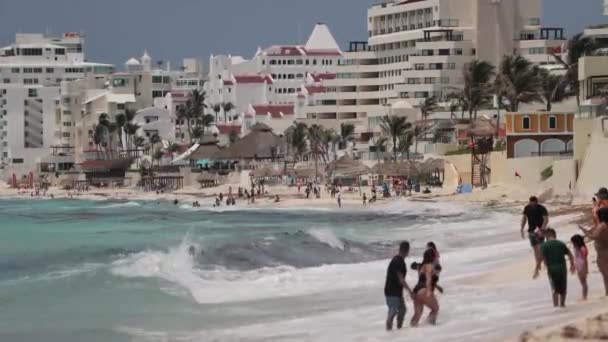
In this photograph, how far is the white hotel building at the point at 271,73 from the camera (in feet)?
433

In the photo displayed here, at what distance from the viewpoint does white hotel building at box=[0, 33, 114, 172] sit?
496 feet

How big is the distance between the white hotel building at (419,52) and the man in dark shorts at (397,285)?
85372 millimetres

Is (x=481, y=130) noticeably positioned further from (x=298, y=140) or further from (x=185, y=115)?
(x=185, y=115)

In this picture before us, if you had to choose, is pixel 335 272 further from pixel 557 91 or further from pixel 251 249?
pixel 557 91

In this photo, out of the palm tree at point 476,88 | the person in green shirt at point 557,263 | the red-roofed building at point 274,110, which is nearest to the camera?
the person in green shirt at point 557,263

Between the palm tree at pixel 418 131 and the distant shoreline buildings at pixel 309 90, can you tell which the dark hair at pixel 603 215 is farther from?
the palm tree at pixel 418 131

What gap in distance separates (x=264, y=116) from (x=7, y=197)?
904 inches

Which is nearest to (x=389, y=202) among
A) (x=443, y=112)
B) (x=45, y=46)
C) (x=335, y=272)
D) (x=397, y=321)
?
(x=443, y=112)

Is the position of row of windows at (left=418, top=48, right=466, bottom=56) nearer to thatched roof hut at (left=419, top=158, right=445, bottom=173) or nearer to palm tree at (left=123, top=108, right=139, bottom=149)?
thatched roof hut at (left=419, top=158, right=445, bottom=173)

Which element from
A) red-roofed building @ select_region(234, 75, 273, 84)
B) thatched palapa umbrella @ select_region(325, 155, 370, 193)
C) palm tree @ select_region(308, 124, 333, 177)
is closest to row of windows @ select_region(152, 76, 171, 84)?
red-roofed building @ select_region(234, 75, 273, 84)

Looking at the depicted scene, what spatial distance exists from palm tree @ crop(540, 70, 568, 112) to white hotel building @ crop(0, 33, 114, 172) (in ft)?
238

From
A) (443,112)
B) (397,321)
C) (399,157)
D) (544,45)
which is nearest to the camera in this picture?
(397,321)

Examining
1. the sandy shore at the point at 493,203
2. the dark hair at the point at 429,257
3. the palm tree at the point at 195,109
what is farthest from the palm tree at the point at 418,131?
the dark hair at the point at 429,257

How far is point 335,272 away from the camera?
27.9 metres
